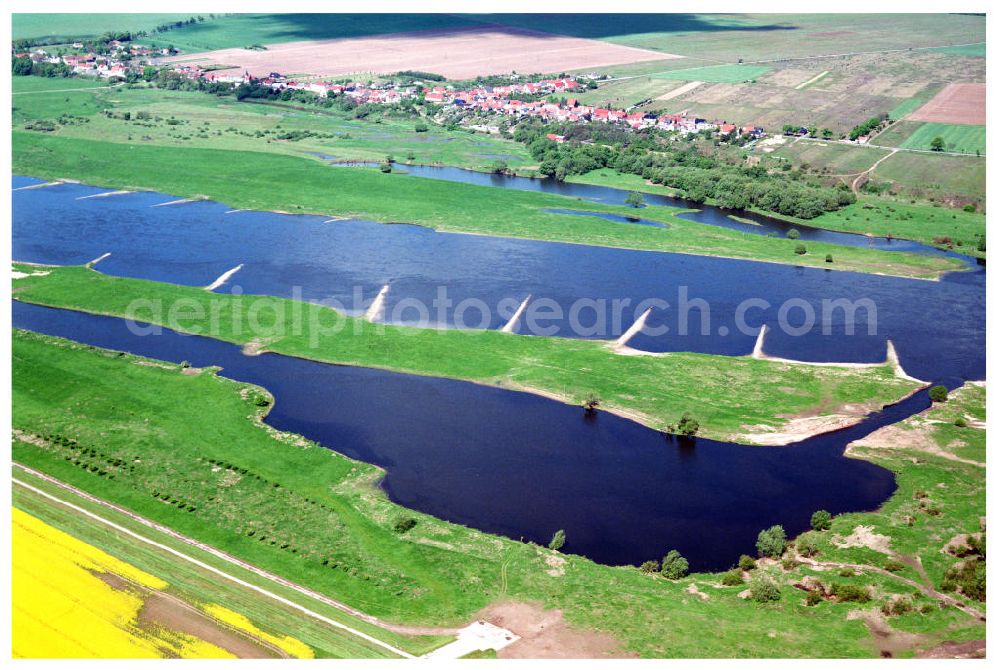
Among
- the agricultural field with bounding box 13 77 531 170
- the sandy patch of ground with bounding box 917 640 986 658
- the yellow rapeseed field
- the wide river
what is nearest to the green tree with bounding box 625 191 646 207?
the wide river

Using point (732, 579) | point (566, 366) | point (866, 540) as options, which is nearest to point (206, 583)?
point (732, 579)

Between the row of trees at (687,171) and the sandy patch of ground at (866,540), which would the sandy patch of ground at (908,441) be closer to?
the sandy patch of ground at (866,540)

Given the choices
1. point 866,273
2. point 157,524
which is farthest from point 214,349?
point 866,273

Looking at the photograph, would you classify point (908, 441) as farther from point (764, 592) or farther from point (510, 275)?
point (510, 275)

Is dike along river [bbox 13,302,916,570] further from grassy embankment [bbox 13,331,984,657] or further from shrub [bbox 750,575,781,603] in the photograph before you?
shrub [bbox 750,575,781,603]

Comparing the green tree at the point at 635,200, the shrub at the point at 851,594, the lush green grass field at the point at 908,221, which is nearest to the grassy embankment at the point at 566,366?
the shrub at the point at 851,594
